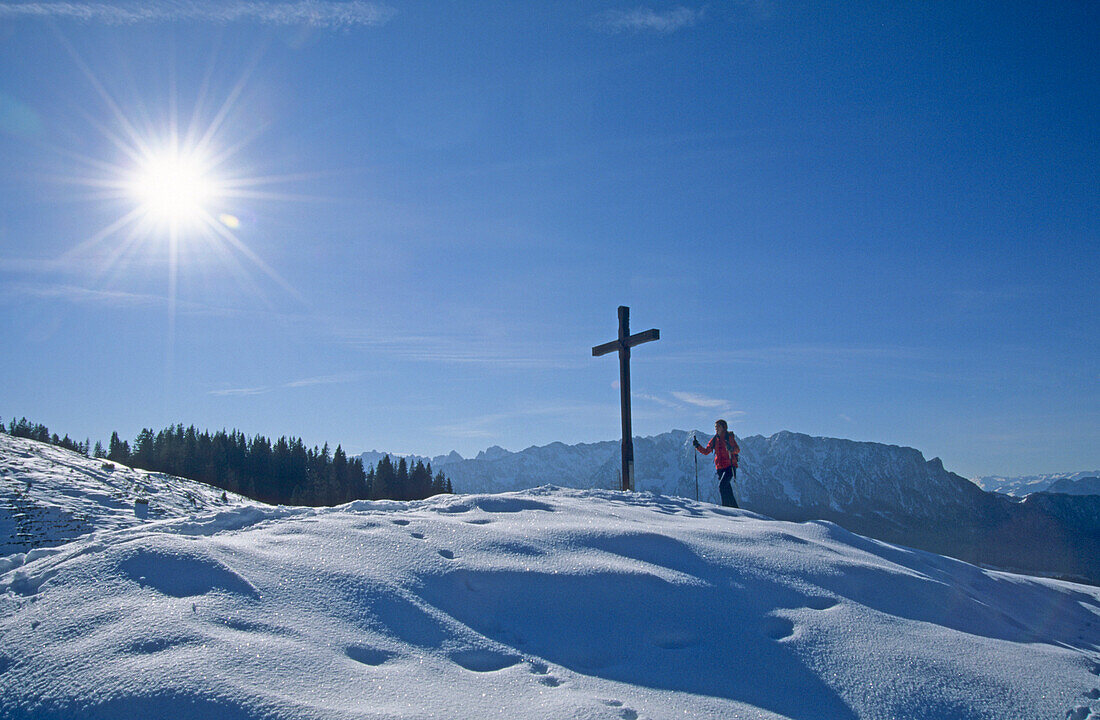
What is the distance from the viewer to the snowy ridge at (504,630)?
12.6 ft

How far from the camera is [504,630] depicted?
5234mm

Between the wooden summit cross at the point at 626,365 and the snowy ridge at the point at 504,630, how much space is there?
23.7 feet

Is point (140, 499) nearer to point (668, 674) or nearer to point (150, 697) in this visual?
point (150, 697)

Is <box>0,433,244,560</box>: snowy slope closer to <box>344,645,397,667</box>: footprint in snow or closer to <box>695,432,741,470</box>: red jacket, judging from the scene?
<box>344,645,397,667</box>: footprint in snow

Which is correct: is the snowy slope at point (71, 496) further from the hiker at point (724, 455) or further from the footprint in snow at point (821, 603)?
the hiker at point (724, 455)

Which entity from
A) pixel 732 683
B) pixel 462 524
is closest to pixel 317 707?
pixel 732 683

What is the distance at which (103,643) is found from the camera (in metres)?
4.03

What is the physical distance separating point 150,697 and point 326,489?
198 ft

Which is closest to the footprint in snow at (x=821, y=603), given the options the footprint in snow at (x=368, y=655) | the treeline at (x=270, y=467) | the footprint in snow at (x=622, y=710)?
the footprint in snow at (x=622, y=710)

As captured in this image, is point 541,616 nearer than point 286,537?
Yes

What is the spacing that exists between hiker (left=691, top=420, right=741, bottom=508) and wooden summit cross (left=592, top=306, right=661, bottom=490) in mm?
1842

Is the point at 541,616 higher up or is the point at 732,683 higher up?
the point at 541,616

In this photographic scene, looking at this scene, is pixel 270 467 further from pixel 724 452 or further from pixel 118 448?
pixel 724 452

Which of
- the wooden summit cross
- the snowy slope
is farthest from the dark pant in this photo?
the snowy slope
